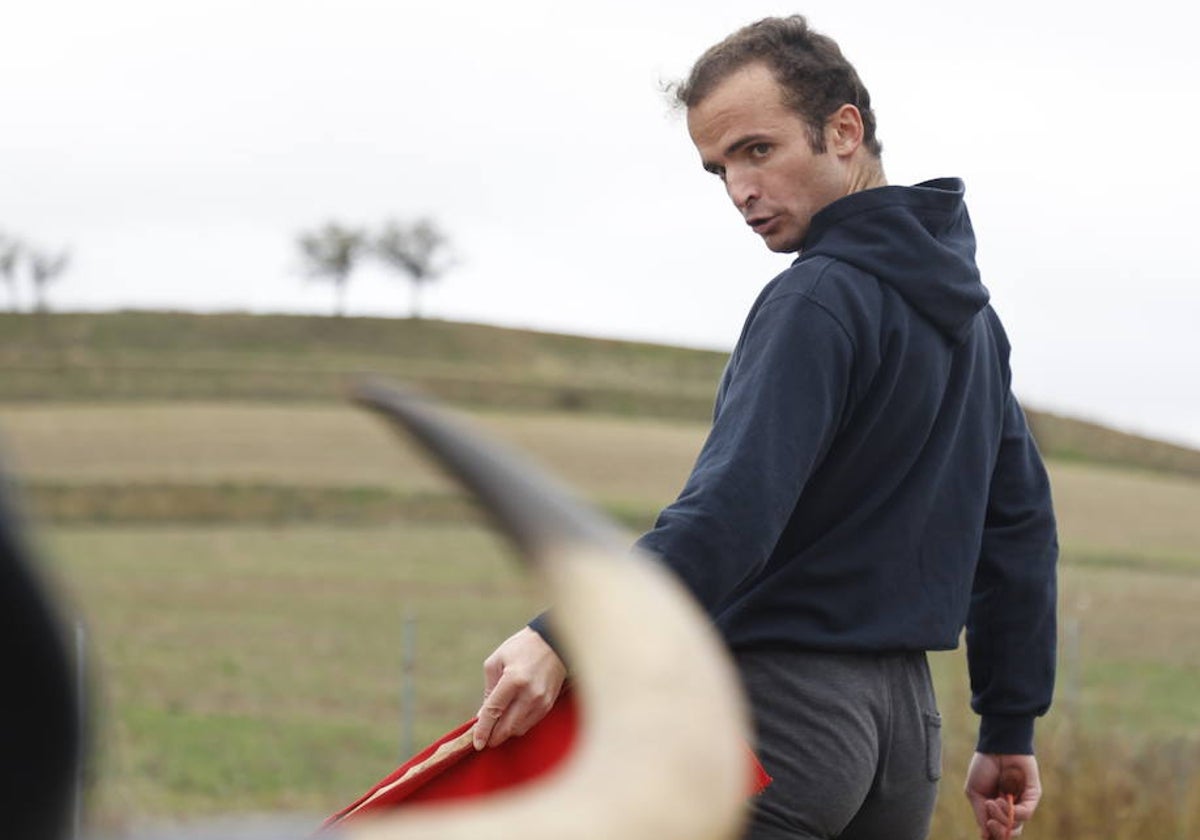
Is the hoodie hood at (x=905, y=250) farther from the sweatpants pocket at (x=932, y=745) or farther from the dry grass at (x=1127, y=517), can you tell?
the dry grass at (x=1127, y=517)

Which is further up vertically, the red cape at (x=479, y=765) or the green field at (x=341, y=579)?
the red cape at (x=479, y=765)

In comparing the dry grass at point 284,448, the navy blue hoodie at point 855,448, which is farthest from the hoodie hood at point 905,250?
the dry grass at point 284,448

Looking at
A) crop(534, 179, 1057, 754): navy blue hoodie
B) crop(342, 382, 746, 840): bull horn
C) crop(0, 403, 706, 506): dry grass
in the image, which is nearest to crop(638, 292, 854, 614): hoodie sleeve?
crop(534, 179, 1057, 754): navy blue hoodie

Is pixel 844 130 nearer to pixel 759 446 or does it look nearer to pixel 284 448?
pixel 759 446

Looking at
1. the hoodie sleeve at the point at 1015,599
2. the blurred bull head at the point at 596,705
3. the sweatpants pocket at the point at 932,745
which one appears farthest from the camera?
the hoodie sleeve at the point at 1015,599

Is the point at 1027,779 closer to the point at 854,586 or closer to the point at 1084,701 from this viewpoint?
the point at 854,586

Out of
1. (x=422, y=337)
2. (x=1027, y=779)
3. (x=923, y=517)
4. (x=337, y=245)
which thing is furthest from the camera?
(x=337, y=245)

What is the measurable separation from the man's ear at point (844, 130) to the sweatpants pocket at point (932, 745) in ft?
2.76

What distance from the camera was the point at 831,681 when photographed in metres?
2.57

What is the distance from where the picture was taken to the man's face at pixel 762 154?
8.67 ft

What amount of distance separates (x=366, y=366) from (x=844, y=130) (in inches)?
2373

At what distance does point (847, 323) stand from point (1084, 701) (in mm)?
14053

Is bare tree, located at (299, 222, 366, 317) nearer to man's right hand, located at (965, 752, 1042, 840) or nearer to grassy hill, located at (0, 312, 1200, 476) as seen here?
grassy hill, located at (0, 312, 1200, 476)

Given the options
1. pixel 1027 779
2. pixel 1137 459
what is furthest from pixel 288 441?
pixel 1027 779
